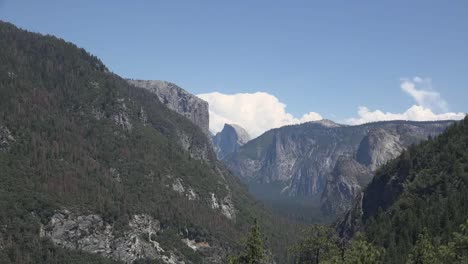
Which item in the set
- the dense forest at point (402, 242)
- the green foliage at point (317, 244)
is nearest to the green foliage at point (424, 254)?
the dense forest at point (402, 242)

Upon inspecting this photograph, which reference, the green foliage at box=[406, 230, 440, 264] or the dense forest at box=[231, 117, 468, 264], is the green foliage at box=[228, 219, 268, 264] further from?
the green foliage at box=[406, 230, 440, 264]

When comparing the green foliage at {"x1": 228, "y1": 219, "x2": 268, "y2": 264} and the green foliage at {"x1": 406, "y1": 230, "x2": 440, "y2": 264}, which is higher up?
the green foliage at {"x1": 406, "y1": 230, "x2": 440, "y2": 264}

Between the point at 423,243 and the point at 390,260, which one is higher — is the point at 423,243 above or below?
above

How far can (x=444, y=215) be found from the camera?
175125mm

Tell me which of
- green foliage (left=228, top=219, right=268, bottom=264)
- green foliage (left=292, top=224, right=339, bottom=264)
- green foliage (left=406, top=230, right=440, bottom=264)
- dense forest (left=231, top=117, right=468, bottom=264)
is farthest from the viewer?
green foliage (left=292, top=224, right=339, bottom=264)

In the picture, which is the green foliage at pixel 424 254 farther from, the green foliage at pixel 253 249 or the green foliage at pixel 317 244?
the green foliage at pixel 317 244

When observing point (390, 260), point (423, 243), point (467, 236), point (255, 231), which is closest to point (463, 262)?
point (467, 236)

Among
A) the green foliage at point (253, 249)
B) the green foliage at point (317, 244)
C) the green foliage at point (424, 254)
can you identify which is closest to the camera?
the green foliage at point (424, 254)

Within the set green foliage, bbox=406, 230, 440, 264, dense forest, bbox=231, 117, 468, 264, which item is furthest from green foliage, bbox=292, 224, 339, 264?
green foliage, bbox=406, 230, 440, 264

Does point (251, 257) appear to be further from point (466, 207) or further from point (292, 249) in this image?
point (466, 207)

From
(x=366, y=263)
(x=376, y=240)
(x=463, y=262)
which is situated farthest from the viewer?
(x=376, y=240)

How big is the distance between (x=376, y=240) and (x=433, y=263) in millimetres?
115265

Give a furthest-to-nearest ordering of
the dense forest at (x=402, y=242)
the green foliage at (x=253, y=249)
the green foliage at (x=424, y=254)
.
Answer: the green foliage at (x=253, y=249) < the green foliage at (x=424, y=254) < the dense forest at (x=402, y=242)

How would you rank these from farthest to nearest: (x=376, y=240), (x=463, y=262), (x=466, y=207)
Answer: (x=376, y=240) → (x=466, y=207) → (x=463, y=262)
